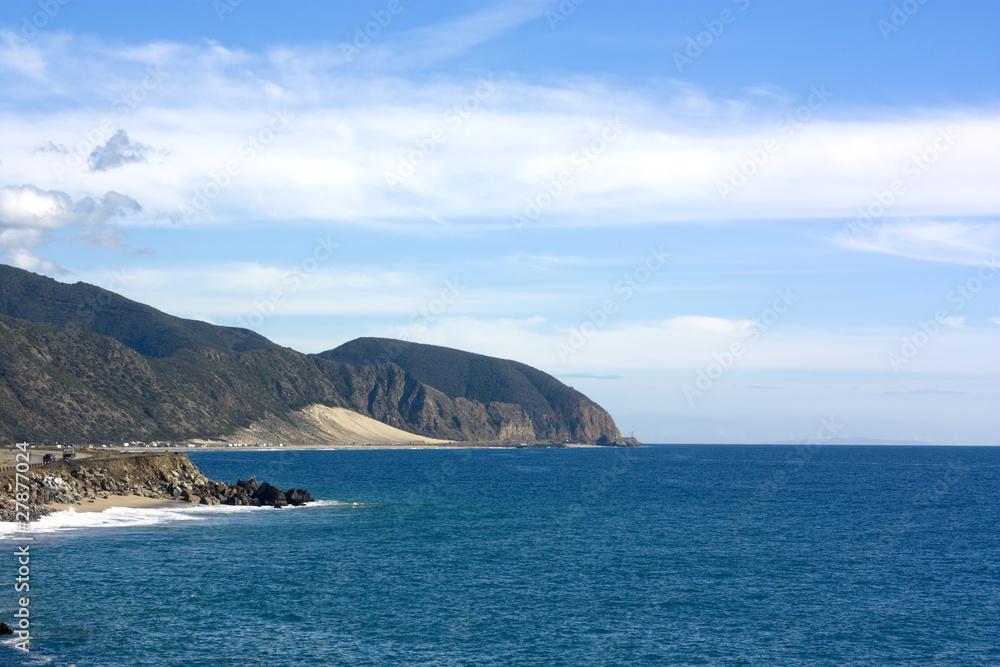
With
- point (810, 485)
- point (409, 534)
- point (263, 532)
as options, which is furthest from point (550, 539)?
point (810, 485)

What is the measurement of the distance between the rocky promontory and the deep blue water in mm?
8109

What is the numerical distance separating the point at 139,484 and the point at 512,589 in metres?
57.4

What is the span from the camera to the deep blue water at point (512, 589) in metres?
37.2

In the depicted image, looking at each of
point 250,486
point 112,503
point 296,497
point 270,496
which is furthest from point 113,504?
point 296,497

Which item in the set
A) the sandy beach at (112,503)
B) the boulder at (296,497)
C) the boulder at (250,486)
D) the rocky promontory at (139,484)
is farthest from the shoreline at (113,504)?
the boulder at (296,497)

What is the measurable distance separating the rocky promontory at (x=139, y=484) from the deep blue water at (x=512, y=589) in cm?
811

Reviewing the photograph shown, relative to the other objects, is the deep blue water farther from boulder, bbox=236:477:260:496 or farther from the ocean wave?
boulder, bbox=236:477:260:496

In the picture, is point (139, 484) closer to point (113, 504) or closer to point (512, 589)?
point (113, 504)

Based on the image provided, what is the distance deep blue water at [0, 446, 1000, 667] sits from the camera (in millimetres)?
37156

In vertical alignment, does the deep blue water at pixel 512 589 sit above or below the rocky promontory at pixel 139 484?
below

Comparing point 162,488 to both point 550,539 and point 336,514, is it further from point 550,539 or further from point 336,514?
point 550,539

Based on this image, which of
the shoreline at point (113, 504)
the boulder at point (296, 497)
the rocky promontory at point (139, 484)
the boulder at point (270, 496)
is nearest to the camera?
the shoreline at point (113, 504)

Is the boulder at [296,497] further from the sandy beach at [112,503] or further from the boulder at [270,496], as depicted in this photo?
the sandy beach at [112,503]

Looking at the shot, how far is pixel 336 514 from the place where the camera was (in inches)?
3401
